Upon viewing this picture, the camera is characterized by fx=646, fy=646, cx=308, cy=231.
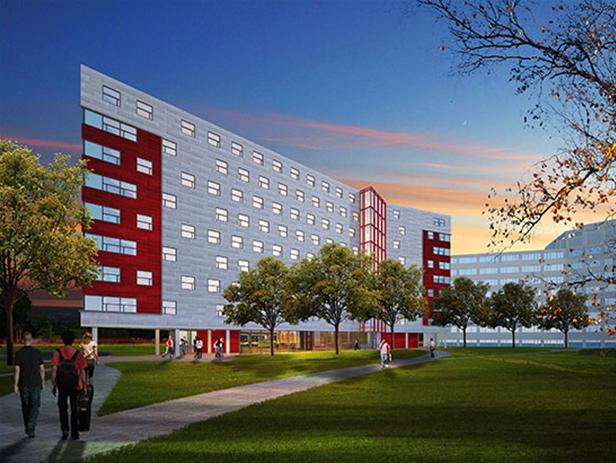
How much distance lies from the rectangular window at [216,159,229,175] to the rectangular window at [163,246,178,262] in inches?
512

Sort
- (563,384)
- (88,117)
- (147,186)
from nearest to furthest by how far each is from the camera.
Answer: (563,384)
(88,117)
(147,186)

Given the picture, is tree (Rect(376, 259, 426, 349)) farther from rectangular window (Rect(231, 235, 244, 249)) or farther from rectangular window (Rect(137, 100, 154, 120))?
rectangular window (Rect(137, 100, 154, 120))

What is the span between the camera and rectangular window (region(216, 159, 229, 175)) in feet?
268

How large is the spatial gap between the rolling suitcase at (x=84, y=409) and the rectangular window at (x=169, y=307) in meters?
59.0

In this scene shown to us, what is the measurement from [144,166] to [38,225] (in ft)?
109

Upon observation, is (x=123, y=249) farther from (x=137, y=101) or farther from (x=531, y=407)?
(x=531, y=407)

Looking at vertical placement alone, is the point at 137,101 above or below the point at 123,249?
above

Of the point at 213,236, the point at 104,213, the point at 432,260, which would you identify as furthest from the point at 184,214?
the point at 432,260

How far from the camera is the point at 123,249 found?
67688mm

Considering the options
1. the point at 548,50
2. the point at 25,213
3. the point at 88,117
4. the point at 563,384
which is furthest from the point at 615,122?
the point at 88,117

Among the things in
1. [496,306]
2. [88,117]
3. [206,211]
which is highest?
[88,117]

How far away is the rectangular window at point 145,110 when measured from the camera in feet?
234

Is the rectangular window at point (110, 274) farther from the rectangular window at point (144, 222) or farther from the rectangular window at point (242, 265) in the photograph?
the rectangular window at point (242, 265)

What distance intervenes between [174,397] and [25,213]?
2127cm
